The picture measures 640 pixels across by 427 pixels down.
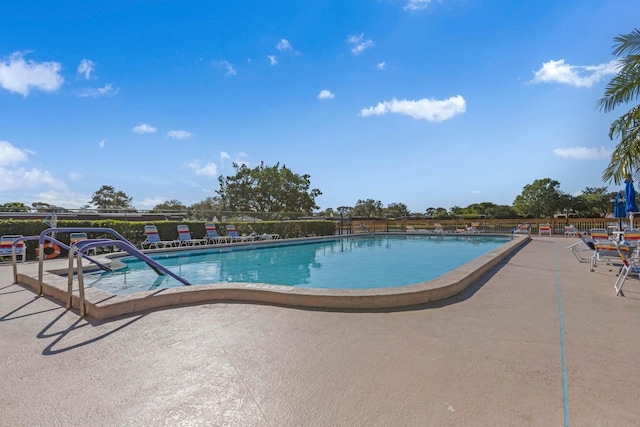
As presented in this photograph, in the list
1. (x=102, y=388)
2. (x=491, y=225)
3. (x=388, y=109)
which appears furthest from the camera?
(x=491, y=225)

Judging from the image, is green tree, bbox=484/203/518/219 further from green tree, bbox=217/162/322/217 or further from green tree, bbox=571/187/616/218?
green tree, bbox=217/162/322/217

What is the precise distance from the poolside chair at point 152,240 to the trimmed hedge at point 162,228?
34cm

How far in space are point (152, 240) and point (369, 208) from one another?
55.0 m

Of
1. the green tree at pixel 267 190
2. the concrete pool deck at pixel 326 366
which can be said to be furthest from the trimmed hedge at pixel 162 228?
the green tree at pixel 267 190

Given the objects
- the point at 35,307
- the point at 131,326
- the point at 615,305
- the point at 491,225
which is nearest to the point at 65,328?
the point at 131,326

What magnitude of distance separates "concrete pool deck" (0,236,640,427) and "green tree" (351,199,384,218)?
5829 centimetres

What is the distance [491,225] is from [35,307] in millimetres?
23737

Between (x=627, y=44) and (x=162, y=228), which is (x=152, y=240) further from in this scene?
(x=627, y=44)

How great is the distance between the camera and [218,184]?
108 ft

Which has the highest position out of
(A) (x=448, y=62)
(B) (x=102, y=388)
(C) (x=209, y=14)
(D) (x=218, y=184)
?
(C) (x=209, y=14)

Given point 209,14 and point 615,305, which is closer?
point 615,305

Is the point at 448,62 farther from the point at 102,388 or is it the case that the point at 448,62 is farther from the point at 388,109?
the point at 102,388

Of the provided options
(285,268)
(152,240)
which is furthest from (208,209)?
(285,268)

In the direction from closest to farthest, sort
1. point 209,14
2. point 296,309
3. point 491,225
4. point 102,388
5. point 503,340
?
point 102,388 → point 503,340 → point 296,309 → point 209,14 → point 491,225
